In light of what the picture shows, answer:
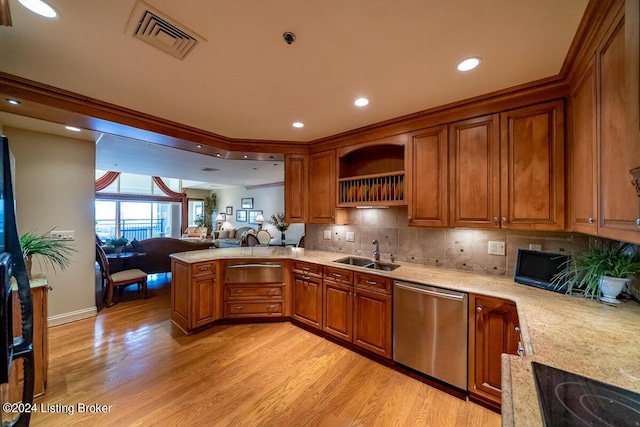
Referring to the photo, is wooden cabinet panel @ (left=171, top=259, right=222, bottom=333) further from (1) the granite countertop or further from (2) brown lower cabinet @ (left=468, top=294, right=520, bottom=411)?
(2) brown lower cabinet @ (left=468, top=294, right=520, bottom=411)

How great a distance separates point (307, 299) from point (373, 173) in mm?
1805

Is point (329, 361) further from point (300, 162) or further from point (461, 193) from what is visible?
point (300, 162)

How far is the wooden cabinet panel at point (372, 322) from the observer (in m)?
2.37

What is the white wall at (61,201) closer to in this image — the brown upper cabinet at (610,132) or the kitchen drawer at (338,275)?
the kitchen drawer at (338,275)

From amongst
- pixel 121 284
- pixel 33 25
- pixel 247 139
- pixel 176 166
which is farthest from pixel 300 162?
pixel 176 166

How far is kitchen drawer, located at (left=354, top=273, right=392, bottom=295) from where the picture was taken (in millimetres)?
2365

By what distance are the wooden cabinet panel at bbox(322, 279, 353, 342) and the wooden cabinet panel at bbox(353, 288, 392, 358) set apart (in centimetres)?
7

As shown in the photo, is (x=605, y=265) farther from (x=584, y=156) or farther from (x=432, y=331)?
(x=432, y=331)

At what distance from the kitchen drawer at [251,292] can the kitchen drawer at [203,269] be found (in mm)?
314

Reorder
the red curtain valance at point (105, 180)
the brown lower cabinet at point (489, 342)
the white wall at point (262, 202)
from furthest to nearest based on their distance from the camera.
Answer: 1. the white wall at point (262, 202)
2. the red curtain valance at point (105, 180)
3. the brown lower cabinet at point (489, 342)

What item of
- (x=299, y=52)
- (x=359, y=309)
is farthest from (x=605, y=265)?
(x=299, y=52)

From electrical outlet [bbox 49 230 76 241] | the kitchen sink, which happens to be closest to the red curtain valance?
electrical outlet [bbox 49 230 76 241]

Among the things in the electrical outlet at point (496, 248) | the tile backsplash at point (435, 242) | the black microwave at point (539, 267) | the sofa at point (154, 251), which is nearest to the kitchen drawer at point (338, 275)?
the tile backsplash at point (435, 242)

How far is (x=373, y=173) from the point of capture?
3.13m
